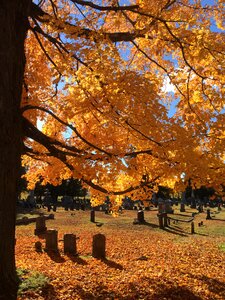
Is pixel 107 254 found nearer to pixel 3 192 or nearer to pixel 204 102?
pixel 204 102

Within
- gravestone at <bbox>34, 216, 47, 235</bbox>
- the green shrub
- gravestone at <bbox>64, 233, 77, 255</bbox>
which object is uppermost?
gravestone at <bbox>34, 216, 47, 235</bbox>

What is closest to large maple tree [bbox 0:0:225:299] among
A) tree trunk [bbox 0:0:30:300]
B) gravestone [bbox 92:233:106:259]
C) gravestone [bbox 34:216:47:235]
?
tree trunk [bbox 0:0:30:300]

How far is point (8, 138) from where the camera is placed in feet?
18.0

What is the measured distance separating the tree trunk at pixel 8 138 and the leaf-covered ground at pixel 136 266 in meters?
2.38

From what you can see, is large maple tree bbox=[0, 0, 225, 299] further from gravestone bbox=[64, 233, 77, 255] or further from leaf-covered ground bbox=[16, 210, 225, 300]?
gravestone bbox=[64, 233, 77, 255]

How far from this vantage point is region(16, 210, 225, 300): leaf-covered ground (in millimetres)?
8055

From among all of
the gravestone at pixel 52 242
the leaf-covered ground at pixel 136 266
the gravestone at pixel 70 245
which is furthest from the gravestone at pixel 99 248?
the gravestone at pixel 52 242

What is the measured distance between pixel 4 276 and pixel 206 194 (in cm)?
6082

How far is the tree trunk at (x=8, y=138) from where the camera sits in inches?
211

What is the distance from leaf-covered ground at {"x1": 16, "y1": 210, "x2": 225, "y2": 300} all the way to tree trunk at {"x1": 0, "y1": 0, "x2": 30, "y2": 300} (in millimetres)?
2377

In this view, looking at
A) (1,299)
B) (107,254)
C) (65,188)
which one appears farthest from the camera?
(65,188)

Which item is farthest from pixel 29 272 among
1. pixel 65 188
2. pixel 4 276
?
pixel 65 188

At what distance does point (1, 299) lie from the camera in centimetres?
523

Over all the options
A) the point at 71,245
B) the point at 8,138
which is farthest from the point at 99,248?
the point at 8,138
